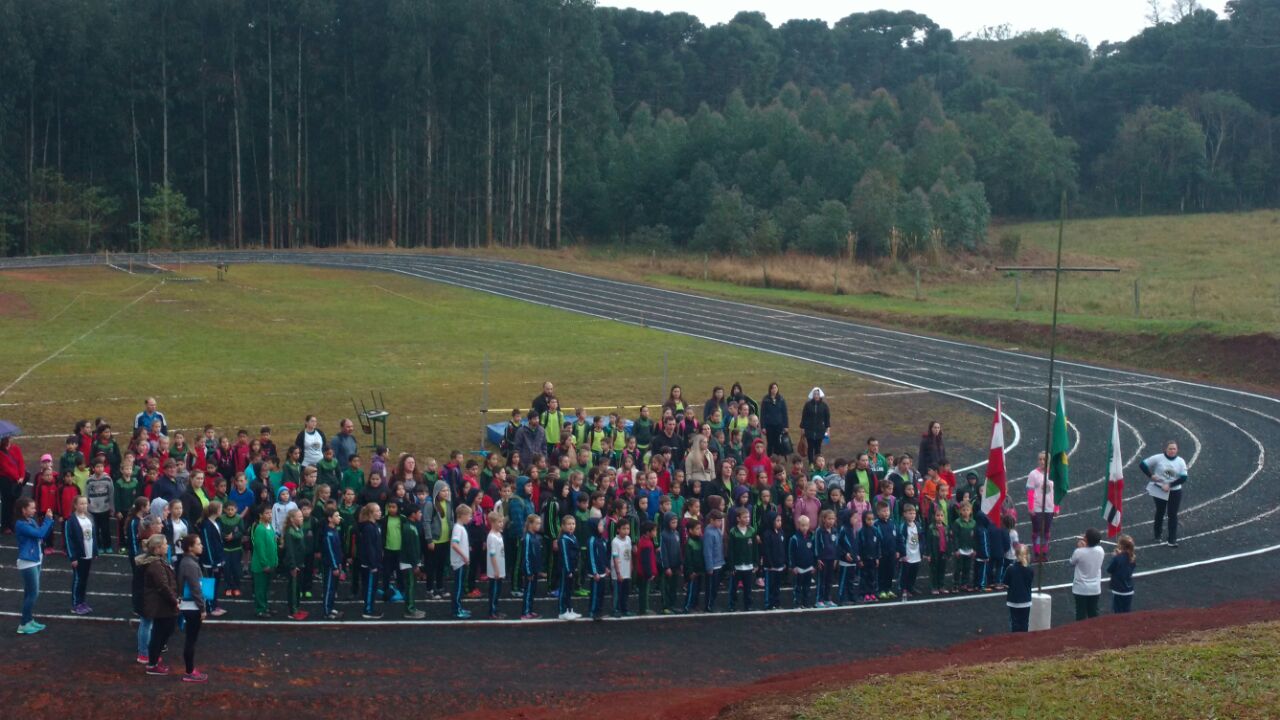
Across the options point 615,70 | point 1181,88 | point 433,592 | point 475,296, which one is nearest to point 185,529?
point 433,592

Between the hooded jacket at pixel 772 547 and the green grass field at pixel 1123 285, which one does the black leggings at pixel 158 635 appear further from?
the green grass field at pixel 1123 285

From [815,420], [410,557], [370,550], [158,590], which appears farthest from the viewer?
[815,420]

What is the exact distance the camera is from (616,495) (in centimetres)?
1659

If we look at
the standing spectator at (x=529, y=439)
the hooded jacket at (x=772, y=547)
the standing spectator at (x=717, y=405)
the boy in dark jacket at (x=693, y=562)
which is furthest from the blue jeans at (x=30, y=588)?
the standing spectator at (x=717, y=405)

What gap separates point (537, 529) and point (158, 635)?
4483 mm

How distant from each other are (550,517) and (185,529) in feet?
14.9

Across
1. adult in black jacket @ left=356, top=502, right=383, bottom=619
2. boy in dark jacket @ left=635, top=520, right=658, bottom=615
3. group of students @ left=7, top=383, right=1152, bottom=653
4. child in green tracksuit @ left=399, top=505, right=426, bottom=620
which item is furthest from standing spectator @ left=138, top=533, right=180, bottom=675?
boy in dark jacket @ left=635, top=520, right=658, bottom=615

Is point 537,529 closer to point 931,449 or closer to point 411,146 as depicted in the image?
point 931,449

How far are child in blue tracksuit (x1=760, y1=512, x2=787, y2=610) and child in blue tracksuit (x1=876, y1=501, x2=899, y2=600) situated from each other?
1.32 meters

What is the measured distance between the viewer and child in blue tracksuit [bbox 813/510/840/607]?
631 inches

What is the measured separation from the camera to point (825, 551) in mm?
16047

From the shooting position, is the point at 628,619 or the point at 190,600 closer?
the point at 190,600

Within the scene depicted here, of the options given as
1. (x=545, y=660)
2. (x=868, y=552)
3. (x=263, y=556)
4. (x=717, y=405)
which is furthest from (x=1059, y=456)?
(x=263, y=556)

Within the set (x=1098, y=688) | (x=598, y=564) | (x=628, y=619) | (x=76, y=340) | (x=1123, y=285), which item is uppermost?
(x=1123, y=285)
